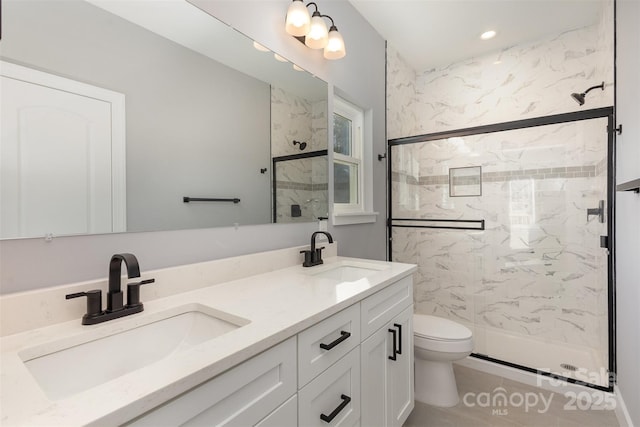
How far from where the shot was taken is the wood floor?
1.70 metres

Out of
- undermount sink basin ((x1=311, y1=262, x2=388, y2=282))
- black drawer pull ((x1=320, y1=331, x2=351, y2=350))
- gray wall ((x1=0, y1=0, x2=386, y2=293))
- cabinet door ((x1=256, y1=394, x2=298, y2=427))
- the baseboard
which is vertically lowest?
the baseboard

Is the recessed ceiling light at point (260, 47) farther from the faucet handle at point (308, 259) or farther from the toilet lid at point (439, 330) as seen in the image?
the toilet lid at point (439, 330)

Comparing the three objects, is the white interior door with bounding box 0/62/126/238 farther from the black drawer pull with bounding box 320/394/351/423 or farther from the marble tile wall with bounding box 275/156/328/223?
the black drawer pull with bounding box 320/394/351/423

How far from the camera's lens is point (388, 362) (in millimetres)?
1389

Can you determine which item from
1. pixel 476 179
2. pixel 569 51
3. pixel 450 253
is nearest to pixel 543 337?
pixel 450 253

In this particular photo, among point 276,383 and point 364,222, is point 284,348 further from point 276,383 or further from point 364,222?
point 364,222

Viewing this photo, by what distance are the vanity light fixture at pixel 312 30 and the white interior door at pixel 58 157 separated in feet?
3.15

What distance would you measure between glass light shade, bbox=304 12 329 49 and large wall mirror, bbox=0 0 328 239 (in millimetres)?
226

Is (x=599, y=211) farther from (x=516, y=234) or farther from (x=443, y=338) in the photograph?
(x=443, y=338)

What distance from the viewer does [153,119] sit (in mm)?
1104

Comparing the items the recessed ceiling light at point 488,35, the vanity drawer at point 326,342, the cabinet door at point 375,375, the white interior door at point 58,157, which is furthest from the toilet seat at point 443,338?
the recessed ceiling light at point 488,35

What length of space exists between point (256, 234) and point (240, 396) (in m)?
0.85

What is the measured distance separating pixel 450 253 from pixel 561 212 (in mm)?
851

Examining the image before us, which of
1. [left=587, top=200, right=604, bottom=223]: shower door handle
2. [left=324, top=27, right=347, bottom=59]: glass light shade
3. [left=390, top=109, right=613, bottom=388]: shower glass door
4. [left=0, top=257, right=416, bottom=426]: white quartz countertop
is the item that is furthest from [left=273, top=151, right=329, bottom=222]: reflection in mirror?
[left=587, top=200, right=604, bottom=223]: shower door handle
